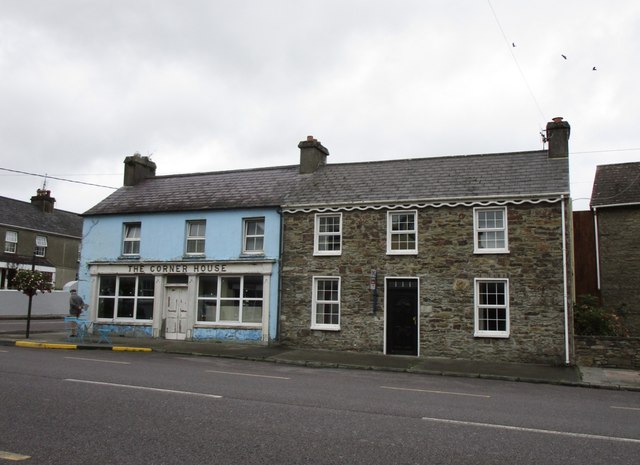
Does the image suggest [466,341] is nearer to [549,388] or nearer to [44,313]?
[549,388]

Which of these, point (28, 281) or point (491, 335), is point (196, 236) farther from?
point (491, 335)

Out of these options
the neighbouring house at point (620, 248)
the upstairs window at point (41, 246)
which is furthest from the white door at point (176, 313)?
the upstairs window at point (41, 246)

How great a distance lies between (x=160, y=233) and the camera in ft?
75.9

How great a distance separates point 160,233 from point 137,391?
1413 centimetres

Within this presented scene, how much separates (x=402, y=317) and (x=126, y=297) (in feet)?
38.9

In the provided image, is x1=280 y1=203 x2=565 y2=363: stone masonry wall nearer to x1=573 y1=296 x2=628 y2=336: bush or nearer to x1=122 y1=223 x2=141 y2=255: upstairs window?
x1=573 y1=296 x2=628 y2=336: bush

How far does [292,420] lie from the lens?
771 cm

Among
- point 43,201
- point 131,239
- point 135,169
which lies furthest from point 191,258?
point 43,201

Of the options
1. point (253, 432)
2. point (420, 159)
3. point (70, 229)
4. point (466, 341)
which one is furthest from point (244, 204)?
point (70, 229)

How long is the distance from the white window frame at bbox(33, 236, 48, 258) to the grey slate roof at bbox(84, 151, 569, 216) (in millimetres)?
22837

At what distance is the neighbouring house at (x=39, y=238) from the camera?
41.3 meters

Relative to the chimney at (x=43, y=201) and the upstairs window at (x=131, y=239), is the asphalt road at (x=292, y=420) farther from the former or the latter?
the chimney at (x=43, y=201)

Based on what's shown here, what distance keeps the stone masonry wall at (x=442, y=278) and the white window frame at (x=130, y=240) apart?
7113mm

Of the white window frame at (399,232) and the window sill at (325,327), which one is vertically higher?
the white window frame at (399,232)
